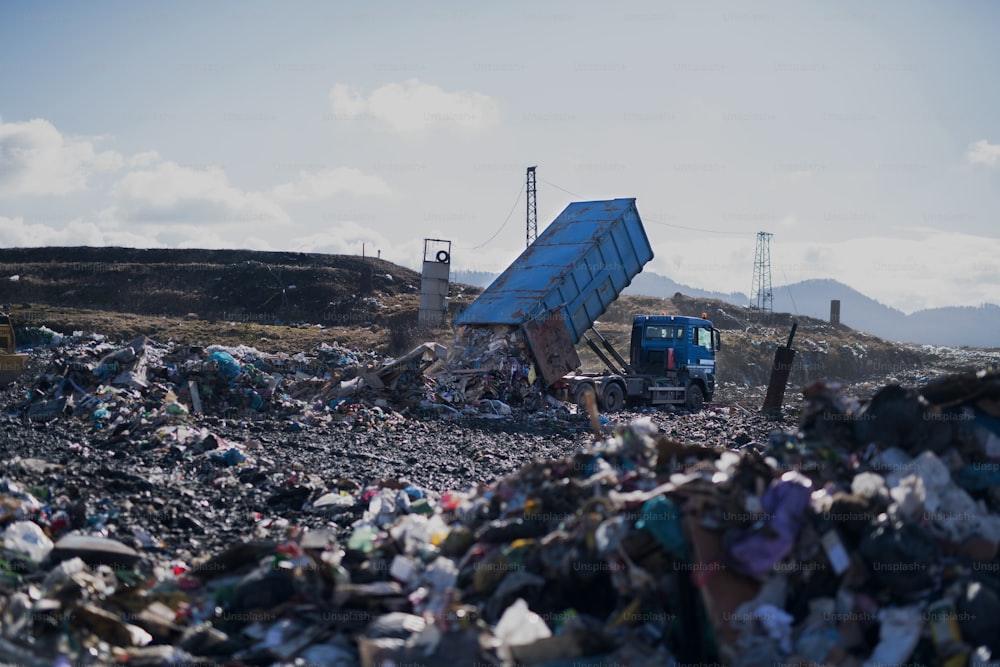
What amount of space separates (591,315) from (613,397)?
1527 mm

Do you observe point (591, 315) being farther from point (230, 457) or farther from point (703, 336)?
point (230, 457)

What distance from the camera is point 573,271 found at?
13.5 meters

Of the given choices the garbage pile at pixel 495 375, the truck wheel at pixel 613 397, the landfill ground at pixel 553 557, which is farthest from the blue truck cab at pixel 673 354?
Answer: the landfill ground at pixel 553 557

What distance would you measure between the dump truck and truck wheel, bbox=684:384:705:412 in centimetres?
2

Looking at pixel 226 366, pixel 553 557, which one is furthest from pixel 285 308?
pixel 553 557

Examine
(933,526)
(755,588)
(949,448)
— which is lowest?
(755,588)

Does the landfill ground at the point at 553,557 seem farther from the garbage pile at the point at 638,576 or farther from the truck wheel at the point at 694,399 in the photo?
the truck wheel at the point at 694,399

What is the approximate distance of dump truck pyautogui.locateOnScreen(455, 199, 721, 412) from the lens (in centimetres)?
1334

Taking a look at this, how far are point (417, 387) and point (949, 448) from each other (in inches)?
354

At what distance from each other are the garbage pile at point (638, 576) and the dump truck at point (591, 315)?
28.1ft

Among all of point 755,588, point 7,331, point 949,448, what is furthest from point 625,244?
point 7,331

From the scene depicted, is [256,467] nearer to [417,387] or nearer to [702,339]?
[417,387]

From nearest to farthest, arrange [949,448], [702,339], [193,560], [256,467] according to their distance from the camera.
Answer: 1. [949,448]
2. [193,560]
3. [256,467]
4. [702,339]

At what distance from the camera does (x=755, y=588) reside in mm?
3682
